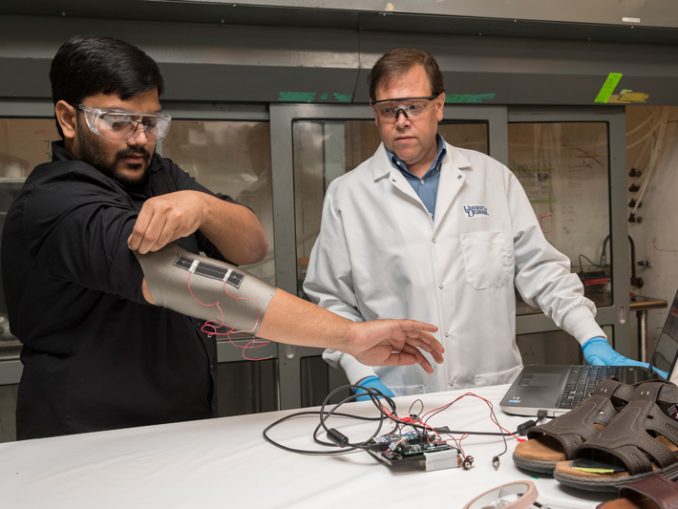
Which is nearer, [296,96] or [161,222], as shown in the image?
[161,222]

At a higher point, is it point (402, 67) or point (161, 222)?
point (402, 67)

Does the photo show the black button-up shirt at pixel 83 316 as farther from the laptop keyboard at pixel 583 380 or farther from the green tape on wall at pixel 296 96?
the green tape on wall at pixel 296 96

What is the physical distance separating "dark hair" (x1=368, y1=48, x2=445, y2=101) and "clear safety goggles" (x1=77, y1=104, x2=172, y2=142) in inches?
31.6

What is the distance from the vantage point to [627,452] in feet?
2.80

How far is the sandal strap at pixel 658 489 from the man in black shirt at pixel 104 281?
58 centimetres

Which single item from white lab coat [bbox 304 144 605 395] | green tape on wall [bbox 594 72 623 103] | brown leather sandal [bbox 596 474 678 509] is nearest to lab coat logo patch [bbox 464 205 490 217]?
white lab coat [bbox 304 144 605 395]

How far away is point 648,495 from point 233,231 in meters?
0.89

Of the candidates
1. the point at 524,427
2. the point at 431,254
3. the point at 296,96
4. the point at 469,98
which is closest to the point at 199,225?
the point at 524,427

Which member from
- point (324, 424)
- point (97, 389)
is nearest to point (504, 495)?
point (324, 424)

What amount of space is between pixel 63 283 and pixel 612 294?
2.67 m

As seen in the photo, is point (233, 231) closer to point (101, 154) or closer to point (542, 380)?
point (101, 154)

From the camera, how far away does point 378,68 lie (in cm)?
186

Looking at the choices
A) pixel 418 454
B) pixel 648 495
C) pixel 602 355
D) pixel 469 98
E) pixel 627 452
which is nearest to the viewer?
pixel 648 495

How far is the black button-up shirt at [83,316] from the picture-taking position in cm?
112
